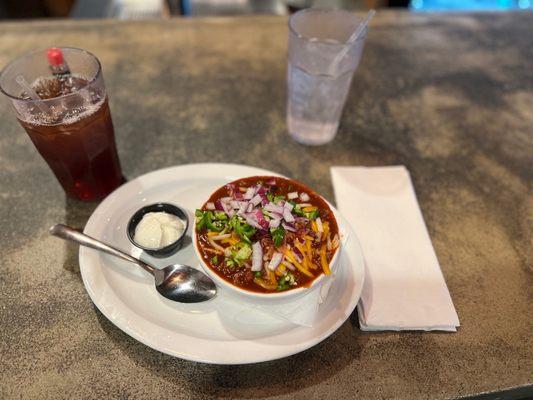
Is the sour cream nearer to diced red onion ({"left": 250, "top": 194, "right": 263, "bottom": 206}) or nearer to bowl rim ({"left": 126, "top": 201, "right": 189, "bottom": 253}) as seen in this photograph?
bowl rim ({"left": 126, "top": 201, "right": 189, "bottom": 253})

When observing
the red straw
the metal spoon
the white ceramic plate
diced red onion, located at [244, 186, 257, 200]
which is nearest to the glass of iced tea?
the red straw

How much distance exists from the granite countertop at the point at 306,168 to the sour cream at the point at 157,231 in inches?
8.5

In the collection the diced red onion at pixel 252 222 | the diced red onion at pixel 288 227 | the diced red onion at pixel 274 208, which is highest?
the diced red onion at pixel 274 208

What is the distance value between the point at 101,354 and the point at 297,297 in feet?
1.60

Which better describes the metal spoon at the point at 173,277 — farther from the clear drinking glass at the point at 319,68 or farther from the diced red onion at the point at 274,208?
the clear drinking glass at the point at 319,68

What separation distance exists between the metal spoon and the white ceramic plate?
22 millimetres

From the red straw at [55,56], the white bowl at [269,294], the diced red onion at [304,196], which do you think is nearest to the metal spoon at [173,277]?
the white bowl at [269,294]

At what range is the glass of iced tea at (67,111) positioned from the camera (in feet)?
3.63

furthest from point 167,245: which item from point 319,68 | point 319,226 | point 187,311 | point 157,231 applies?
point 319,68

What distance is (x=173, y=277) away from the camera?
3.54ft

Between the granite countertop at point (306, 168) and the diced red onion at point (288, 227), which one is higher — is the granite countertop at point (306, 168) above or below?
below

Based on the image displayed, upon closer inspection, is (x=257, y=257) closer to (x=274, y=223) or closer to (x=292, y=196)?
(x=274, y=223)

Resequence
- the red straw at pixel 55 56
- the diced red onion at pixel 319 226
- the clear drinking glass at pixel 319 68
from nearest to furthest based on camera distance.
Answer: the diced red onion at pixel 319 226 < the red straw at pixel 55 56 < the clear drinking glass at pixel 319 68

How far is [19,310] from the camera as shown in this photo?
1.07 metres
